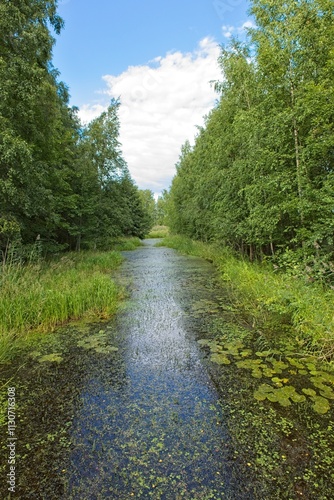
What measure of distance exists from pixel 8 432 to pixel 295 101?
6.06 m

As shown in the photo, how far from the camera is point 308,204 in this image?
4.41m

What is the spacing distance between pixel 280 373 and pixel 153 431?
146cm

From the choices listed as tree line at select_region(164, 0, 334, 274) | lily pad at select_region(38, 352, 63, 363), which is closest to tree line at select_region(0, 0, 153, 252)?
lily pad at select_region(38, 352, 63, 363)

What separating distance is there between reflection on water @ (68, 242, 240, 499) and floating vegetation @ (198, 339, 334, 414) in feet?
1.24

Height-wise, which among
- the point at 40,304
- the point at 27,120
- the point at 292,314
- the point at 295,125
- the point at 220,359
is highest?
the point at 27,120

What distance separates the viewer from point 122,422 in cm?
216

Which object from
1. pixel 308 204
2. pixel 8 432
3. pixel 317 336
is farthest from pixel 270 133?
pixel 8 432

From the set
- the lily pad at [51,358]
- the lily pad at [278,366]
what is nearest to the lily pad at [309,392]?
the lily pad at [278,366]

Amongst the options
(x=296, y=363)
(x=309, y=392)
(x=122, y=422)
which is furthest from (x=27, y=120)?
(x=309, y=392)

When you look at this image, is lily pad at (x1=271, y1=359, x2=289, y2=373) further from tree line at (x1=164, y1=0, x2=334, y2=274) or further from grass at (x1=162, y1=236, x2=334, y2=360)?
tree line at (x1=164, y1=0, x2=334, y2=274)

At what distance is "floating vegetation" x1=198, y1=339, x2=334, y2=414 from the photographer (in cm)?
238

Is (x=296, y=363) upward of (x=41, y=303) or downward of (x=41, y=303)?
downward

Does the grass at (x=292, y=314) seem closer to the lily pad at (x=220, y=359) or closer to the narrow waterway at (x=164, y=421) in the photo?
the narrow waterway at (x=164, y=421)

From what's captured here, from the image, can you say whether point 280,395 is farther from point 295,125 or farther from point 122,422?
point 295,125
